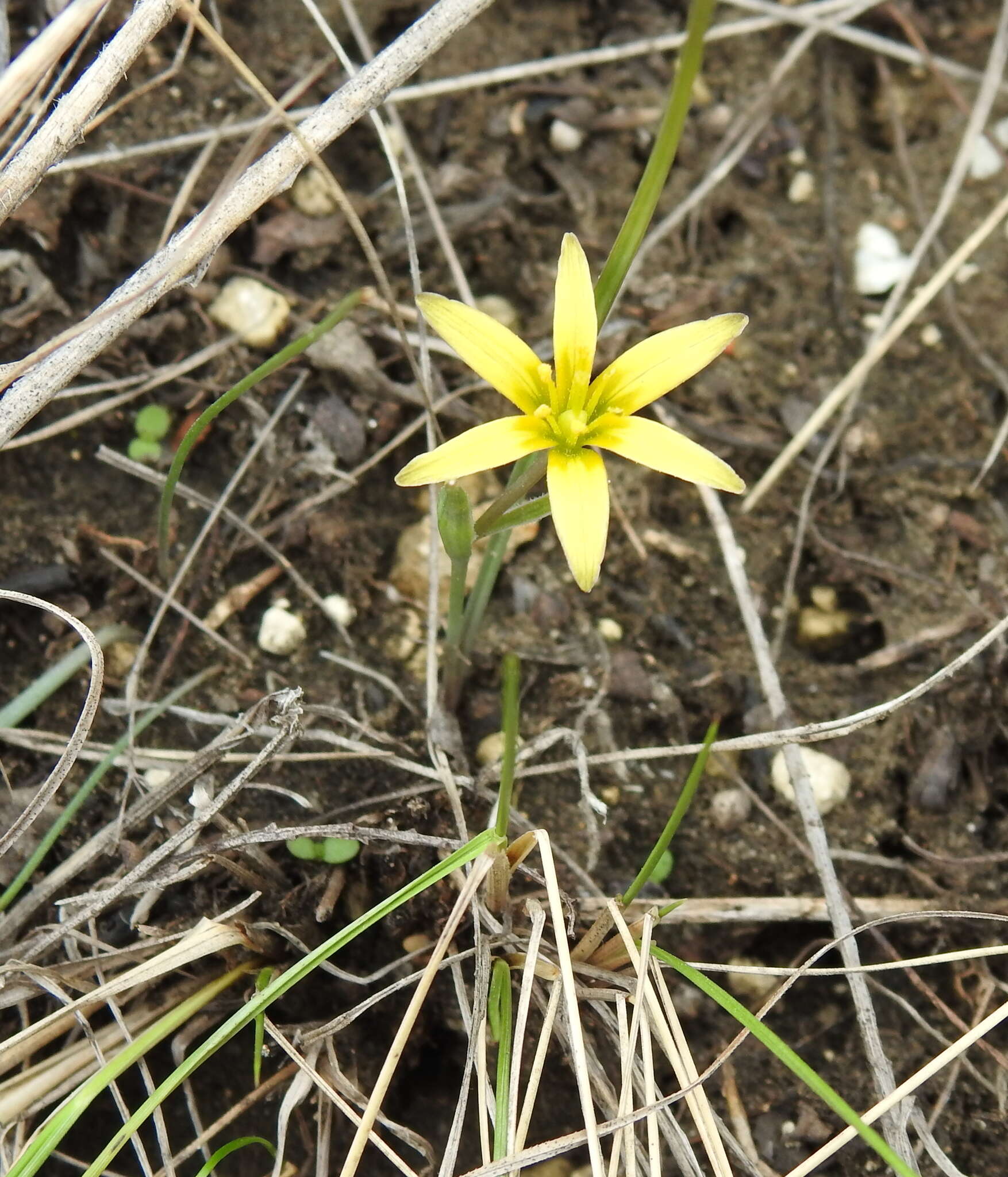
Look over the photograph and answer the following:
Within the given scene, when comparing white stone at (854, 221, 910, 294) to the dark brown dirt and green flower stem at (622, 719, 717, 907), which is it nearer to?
the dark brown dirt

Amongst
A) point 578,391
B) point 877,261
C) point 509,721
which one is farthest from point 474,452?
point 877,261

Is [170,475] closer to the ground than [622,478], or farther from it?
farther from it

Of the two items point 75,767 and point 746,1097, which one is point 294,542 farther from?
point 746,1097

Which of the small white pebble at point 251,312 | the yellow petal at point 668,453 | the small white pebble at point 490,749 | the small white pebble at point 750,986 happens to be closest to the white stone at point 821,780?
the small white pebble at point 750,986

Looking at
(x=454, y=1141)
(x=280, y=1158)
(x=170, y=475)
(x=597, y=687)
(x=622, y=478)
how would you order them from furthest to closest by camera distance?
(x=622, y=478)
(x=597, y=687)
(x=170, y=475)
(x=280, y=1158)
(x=454, y=1141)

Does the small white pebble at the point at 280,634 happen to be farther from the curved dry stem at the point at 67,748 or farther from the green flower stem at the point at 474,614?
the curved dry stem at the point at 67,748

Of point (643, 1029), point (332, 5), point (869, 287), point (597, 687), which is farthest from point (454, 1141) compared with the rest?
point (332, 5)
